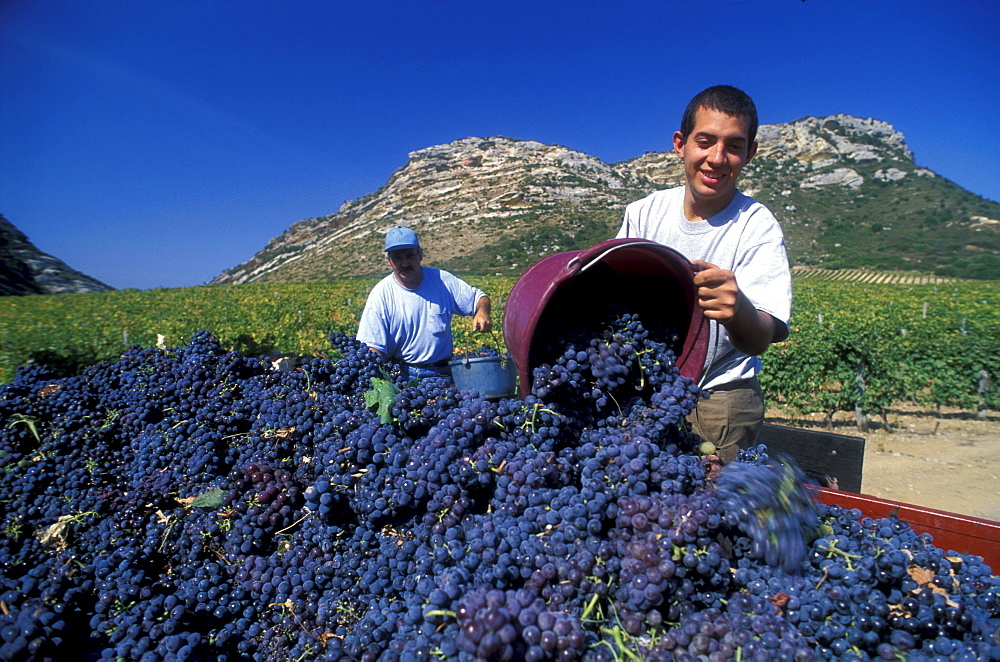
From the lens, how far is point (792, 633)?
992 millimetres

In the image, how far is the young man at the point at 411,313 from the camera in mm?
3568

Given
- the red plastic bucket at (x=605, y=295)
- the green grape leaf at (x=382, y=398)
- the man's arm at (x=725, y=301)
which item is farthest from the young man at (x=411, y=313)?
the man's arm at (x=725, y=301)

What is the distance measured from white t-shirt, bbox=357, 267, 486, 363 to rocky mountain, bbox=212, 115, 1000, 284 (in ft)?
186

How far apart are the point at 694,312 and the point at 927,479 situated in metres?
6.75

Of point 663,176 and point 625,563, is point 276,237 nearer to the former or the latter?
point 663,176

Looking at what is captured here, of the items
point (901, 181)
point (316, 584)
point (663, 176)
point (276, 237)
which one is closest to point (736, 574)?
point (316, 584)

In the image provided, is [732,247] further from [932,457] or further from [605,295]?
[932,457]

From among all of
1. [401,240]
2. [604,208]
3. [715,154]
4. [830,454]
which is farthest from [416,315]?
[604,208]

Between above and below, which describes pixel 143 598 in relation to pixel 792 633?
below

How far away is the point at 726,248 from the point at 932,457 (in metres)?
7.46

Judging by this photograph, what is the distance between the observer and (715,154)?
174 cm

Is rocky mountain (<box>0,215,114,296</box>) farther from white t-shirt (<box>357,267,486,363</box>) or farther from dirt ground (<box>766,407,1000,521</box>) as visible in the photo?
dirt ground (<box>766,407,1000,521</box>)

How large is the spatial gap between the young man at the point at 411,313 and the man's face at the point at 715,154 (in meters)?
1.88

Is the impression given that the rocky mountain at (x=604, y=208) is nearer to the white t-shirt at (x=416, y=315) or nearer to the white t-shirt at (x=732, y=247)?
the white t-shirt at (x=416, y=315)
